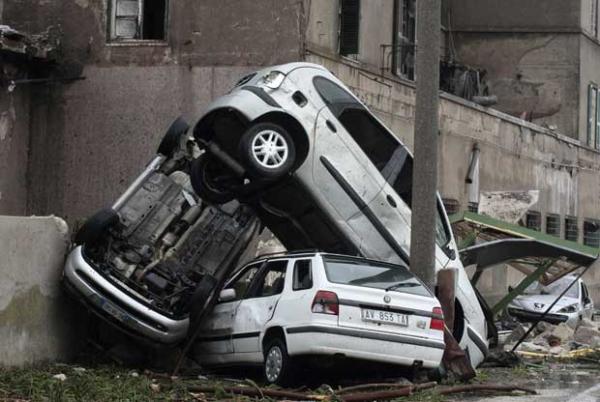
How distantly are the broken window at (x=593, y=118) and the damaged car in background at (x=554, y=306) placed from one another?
8746 millimetres

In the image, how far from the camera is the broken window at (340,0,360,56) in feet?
68.7

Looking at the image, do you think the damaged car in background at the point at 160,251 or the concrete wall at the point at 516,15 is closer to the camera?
the damaged car in background at the point at 160,251

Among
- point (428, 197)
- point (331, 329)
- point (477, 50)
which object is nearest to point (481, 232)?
point (428, 197)

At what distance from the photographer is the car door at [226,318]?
13.3 metres

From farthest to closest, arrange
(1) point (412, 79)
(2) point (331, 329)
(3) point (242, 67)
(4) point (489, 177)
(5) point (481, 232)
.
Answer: (4) point (489, 177)
(1) point (412, 79)
(3) point (242, 67)
(5) point (481, 232)
(2) point (331, 329)

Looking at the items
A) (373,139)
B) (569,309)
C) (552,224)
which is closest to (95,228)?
(373,139)

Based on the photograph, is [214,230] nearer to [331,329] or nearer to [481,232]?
[331,329]

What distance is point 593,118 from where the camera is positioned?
111 ft

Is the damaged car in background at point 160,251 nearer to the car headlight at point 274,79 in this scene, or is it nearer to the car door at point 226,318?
the car door at point 226,318

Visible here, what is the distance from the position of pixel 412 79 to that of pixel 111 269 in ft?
38.8

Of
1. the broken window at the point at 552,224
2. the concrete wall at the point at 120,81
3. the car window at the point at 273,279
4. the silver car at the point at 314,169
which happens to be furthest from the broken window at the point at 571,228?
the car window at the point at 273,279

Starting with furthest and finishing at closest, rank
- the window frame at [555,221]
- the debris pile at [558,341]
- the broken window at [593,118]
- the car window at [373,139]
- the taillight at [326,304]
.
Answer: the broken window at [593,118] < the window frame at [555,221] < the debris pile at [558,341] < the car window at [373,139] < the taillight at [326,304]

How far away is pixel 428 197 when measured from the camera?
45.1ft

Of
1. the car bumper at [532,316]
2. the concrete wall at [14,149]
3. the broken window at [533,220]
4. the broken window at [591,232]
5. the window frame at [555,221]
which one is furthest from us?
the broken window at [591,232]
